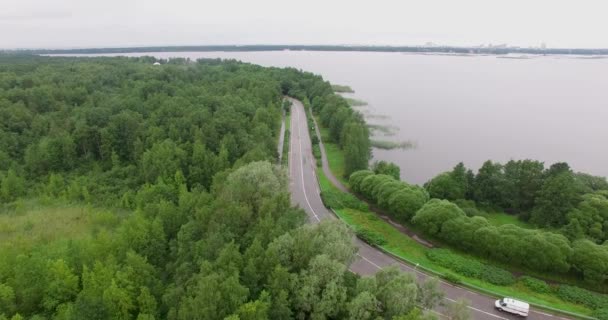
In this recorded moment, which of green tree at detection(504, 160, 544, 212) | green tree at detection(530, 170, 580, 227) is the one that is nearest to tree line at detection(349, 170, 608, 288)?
green tree at detection(530, 170, 580, 227)

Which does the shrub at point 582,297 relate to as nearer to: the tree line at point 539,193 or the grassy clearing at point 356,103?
the tree line at point 539,193

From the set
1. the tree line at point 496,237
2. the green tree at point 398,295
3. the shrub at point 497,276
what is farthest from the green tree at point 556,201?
the green tree at point 398,295

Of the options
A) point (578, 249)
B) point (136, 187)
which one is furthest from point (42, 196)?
point (578, 249)

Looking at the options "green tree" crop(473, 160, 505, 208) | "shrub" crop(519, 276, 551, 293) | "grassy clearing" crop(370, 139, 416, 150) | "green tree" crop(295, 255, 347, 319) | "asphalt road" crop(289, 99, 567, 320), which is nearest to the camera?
"green tree" crop(295, 255, 347, 319)

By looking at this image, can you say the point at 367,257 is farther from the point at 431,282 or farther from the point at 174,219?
the point at 174,219

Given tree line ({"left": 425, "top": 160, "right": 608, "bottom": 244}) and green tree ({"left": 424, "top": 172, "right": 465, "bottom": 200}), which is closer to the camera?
tree line ({"left": 425, "top": 160, "right": 608, "bottom": 244})

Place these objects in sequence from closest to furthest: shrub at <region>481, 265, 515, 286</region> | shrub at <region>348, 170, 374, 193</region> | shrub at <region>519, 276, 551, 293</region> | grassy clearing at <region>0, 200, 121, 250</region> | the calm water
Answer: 1. shrub at <region>519, 276, 551, 293</region>
2. shrub at <region>481, 265, 515, 286</region>
3. grassy clearing at <region>0, 200, 121, 250</region>
4. shrub at <region>348, 170, 374, 193</region>
5. the calm water

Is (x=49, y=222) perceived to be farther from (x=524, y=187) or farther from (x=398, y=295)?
(x=524, y=187)

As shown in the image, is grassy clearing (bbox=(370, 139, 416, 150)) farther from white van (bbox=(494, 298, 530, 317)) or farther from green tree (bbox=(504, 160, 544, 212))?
white van (bbox=(494, 298, 530, 317))
